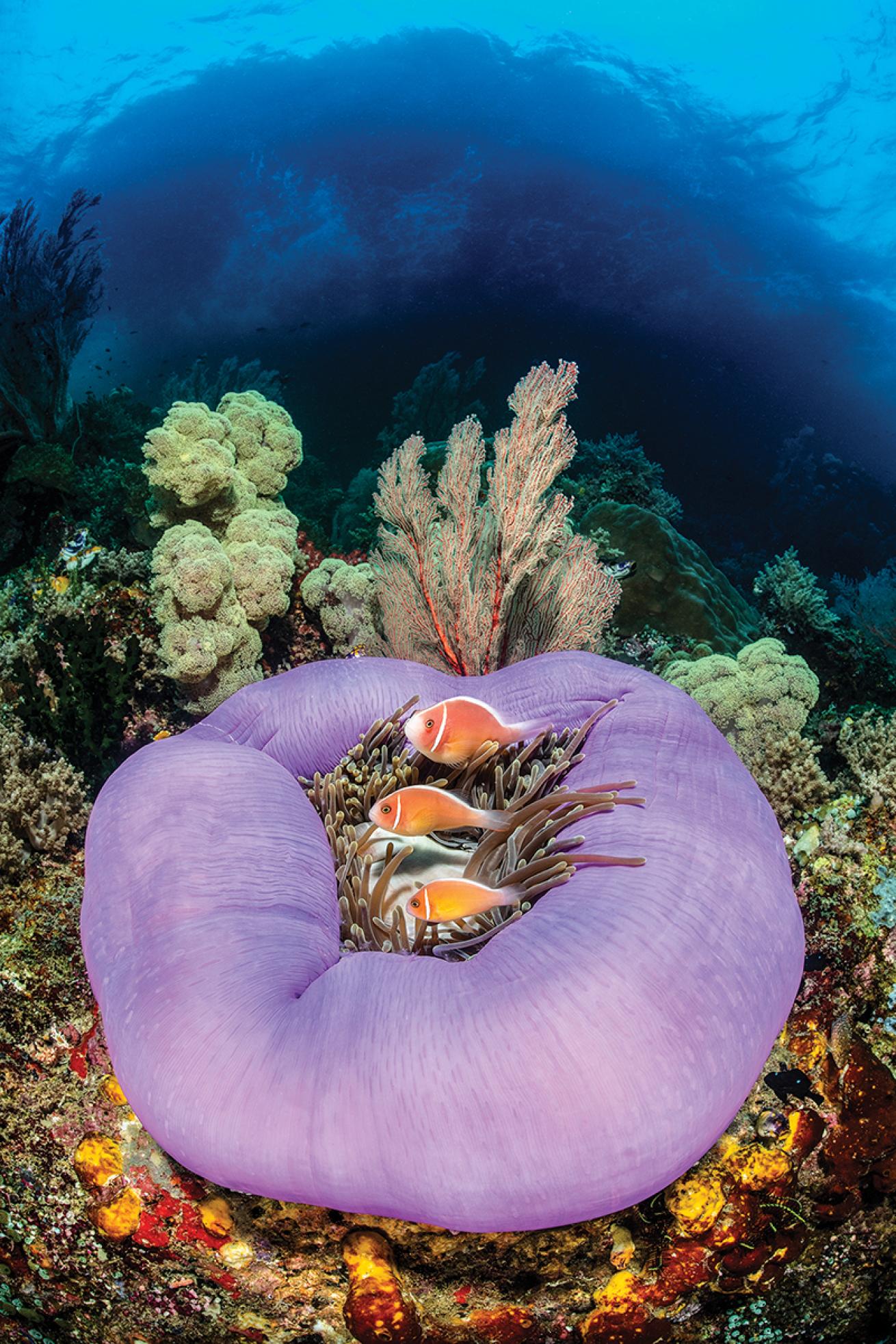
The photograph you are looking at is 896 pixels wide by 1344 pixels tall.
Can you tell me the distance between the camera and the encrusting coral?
3664 millimetres

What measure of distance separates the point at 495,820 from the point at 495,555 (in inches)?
79.9

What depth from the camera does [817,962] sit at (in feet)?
6.46

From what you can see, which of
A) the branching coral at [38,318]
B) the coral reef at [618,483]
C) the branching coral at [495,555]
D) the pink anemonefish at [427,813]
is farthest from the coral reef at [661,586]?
the branching coral at [38,318]

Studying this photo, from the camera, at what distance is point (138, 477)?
204 inches

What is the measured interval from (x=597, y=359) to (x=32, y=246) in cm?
1593

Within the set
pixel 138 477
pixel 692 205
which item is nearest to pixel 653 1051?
pixel 138 477

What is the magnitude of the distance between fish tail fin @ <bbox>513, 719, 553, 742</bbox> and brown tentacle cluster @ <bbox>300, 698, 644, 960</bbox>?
3cm

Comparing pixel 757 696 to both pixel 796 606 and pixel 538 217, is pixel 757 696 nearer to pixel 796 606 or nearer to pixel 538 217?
pixel 796 606

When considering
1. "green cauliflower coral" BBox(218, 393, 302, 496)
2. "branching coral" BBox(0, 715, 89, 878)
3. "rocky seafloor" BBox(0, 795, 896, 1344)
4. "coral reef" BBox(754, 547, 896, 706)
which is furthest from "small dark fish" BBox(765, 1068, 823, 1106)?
"coral reef" BBox(754, 547, 896, 706)

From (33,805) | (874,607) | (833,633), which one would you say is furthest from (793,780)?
(874,607)

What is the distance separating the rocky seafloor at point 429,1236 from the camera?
1633 mm

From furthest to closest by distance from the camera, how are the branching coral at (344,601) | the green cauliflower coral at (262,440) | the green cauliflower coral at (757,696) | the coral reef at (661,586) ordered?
the coral reef at (661,586)
the green cauliflower coral at (262,440)
the branching coral at (344,601)
the green cauliflower coral at (757,696)

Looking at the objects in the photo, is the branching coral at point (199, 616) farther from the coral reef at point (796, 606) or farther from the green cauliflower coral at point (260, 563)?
the coral reef at point (796, 606)

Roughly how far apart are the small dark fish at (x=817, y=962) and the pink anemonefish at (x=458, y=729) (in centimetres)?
101
